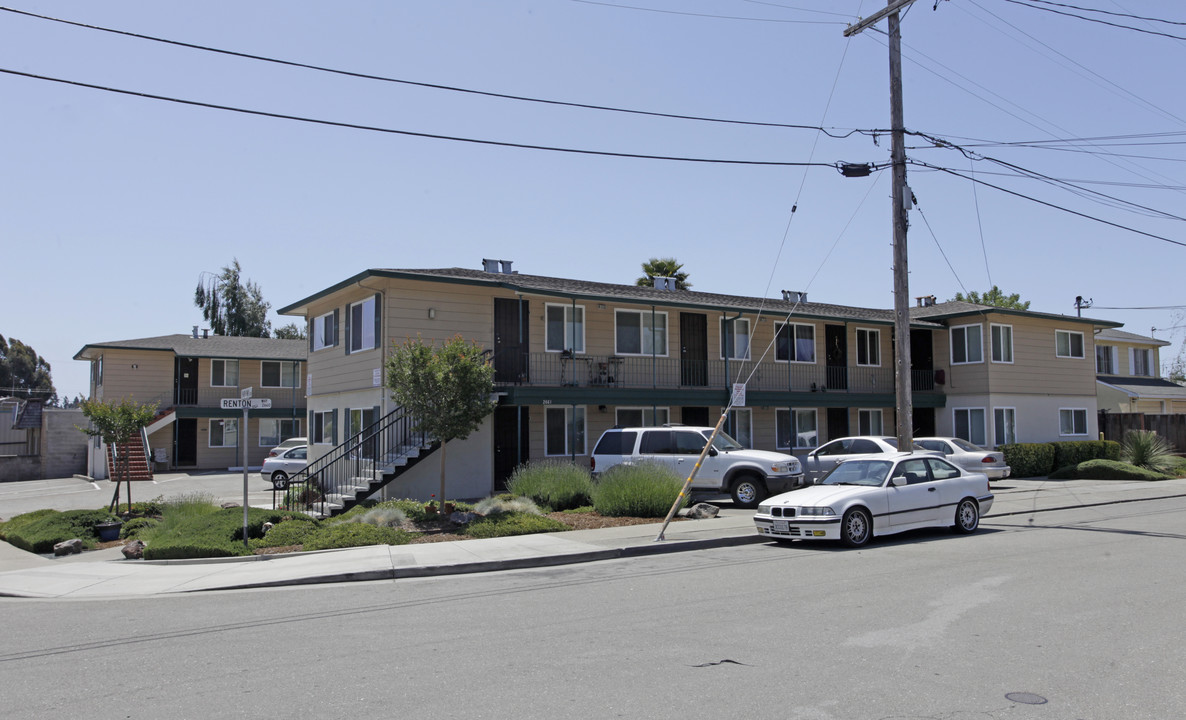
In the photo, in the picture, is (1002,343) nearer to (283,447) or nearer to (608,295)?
(608,295)

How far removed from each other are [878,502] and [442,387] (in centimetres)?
805

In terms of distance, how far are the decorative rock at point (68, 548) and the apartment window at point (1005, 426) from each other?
2647 cm

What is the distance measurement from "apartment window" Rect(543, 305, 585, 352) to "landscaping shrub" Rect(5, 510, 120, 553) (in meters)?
11.1

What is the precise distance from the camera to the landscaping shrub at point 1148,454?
88.0ft

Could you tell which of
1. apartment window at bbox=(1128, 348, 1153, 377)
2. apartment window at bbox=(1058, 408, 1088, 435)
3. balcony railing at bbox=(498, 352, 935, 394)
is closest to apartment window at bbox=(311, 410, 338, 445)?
balcony railing at bbox=(498, 352, 935, 394)

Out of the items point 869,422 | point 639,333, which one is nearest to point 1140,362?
point 869,422

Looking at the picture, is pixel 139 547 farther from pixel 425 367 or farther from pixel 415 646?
pixel 415 646

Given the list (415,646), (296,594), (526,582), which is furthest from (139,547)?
(415,646)

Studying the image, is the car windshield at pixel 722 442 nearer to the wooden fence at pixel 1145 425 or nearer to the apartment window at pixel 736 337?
the apartment window at pixel 736 337

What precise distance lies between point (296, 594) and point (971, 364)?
25.6m

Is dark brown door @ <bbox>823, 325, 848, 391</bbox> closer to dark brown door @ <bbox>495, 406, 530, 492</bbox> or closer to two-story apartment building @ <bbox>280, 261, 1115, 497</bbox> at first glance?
two-story apartment building @ <bbox>280, 261, 1115, 497</bbox>

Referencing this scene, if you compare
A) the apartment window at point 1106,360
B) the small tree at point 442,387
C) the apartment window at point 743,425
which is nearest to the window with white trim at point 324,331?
the small tree at point 442,387

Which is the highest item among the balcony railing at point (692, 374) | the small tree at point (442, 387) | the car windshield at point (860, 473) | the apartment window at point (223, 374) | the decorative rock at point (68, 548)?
the apartment window at point (223, 374)

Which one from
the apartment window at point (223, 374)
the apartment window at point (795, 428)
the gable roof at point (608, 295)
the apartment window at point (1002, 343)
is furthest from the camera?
the apartment window at point (223, 374)
